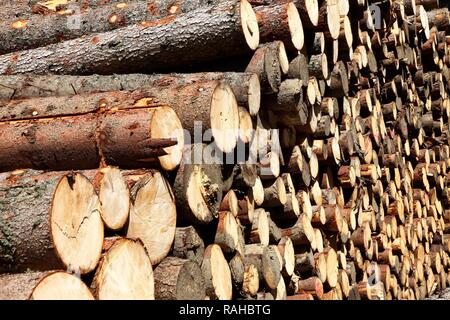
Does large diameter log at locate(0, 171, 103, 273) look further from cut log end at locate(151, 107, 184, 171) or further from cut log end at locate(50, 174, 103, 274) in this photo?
cut log end at locate(151, 107, 184, 171)

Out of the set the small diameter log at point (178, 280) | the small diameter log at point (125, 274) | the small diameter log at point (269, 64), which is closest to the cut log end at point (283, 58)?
the small diameter log at point (269, 64)

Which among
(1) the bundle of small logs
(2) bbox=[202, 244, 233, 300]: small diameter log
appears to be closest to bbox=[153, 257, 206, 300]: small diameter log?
(1) the bundle of small logs

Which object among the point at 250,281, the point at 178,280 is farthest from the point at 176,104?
the point at 250,281

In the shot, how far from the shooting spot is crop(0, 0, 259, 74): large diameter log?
3.10 metres

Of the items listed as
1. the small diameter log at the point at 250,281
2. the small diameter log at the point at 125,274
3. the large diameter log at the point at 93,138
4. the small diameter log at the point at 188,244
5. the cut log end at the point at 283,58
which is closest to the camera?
the small diameter log at the point at 125,274

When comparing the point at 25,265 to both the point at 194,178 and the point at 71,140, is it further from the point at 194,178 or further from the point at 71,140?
the point at 194,178

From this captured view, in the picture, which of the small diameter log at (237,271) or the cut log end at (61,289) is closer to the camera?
the cut log end at (61,289)

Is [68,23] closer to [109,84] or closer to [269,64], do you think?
[109,84]

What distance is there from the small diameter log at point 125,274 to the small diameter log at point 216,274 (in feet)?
1.53

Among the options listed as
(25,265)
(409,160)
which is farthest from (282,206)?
(409,160)

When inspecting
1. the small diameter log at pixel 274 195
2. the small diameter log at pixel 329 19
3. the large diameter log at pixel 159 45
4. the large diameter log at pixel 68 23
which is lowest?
the small diameter log at pixel 274 195

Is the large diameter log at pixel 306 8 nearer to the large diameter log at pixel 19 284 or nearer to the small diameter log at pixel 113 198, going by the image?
the small diameter log at pixel 113 198

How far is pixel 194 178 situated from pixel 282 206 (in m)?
1.13

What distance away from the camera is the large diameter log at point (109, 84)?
9.53 feet
